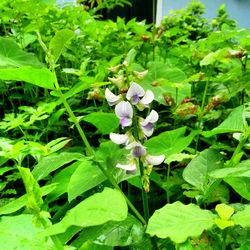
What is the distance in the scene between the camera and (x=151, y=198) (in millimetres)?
1009

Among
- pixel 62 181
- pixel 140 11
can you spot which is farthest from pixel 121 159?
pixel 140 11

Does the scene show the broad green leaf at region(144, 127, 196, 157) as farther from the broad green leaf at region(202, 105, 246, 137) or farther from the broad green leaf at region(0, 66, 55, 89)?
the broad green leaf at region(0, 66, 55, 89)

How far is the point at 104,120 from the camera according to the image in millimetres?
893

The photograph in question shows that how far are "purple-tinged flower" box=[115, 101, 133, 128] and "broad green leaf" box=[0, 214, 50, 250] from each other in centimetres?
20

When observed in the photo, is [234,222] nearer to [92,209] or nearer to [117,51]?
[92,209]

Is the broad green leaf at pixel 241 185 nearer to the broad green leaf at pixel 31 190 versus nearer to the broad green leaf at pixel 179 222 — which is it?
the broad green leaf at pixel 179 222

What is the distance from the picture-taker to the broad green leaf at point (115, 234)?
62cm

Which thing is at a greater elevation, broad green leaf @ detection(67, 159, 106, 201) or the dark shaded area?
broad green leaf @ detection(67, 159, 106, 201)

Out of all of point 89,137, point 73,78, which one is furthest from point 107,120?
point 73,78

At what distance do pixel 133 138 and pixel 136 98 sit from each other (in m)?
0.06

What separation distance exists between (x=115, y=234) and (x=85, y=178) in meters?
0.14

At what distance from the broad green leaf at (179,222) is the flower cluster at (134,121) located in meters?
0.09

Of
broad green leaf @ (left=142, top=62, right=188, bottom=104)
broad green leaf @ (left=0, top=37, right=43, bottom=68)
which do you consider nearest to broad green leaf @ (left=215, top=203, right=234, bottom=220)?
broad green leaf @ (left=142, top=62, right=188, bottom=104)

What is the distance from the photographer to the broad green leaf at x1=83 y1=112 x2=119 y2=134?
2.84 feet
